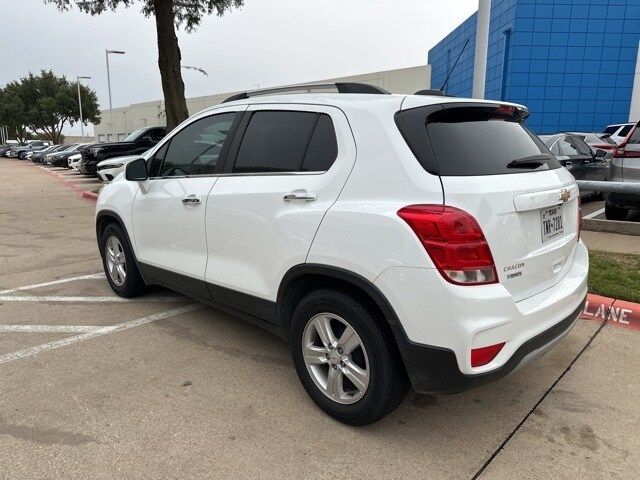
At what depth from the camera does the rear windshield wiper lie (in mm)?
2589

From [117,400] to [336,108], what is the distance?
88.0 inches

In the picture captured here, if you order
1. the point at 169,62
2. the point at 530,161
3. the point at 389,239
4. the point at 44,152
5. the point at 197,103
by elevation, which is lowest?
the point at 44,152

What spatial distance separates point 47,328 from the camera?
4199 millimetres

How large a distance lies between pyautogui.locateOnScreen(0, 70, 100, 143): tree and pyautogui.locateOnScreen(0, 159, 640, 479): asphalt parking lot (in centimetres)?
6119

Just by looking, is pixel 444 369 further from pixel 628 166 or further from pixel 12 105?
pixel 12 105

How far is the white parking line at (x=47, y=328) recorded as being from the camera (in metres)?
4.13

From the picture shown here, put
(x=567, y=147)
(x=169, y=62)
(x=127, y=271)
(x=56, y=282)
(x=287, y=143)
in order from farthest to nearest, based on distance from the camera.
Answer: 1. (x=169, y=62)
2. (x=567, y=147)
3. (x=56, y=282)
4. (x=127, y=271)
5. (x=287, y=143)

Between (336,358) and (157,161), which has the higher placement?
(157,161)

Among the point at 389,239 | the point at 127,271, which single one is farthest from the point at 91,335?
the point at 389,239

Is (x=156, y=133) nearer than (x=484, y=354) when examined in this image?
No

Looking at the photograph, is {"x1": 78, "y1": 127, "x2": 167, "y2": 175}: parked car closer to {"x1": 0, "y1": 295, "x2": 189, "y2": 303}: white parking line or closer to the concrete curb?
{"x1": 0, "y1": 295, "x2": 189, "y2": 303}: white parking line

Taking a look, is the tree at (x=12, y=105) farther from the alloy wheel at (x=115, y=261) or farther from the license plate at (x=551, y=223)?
the license plate at (x=551, y=223)

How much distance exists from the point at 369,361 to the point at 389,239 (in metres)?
0.66

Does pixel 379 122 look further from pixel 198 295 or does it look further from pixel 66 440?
pixel 66 440
